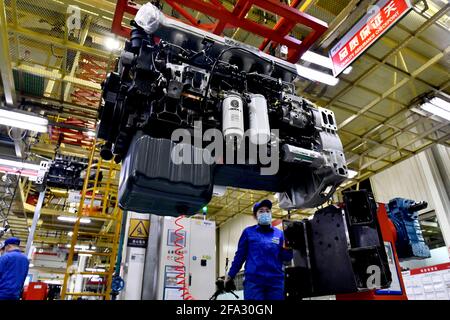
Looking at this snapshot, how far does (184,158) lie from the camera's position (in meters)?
1.75

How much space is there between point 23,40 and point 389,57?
9.20 m

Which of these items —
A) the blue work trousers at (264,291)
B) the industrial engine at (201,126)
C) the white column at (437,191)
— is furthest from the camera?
the white column at (437,191)

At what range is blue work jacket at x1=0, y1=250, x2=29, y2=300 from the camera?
16.2 ft

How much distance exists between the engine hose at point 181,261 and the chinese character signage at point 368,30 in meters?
3.77

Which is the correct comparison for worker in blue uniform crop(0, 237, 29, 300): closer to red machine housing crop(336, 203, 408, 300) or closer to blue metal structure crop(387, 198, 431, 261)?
red machine housing crop(336, 203, 408, 300)

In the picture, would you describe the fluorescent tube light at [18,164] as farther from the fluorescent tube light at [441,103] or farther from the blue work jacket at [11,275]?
the fluorescent tube light at [441,103]

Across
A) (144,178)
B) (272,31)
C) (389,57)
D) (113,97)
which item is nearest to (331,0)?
(389,57)

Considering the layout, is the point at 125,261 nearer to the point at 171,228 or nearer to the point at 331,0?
the point at 171,228

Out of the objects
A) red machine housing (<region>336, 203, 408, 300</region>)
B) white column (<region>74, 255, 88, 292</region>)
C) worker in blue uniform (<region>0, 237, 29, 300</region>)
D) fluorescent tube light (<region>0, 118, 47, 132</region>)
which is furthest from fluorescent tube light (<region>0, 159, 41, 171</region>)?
white column (<region>74, 255, 88, 292</region>)

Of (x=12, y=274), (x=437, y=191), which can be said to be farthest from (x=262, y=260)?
(x=437, y=191)

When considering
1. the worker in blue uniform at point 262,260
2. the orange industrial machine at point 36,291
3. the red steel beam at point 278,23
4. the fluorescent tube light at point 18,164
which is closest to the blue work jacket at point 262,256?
the worker in blue uniform at point 262,260

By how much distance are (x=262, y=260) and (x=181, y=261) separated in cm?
225

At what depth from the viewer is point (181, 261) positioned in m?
4.94

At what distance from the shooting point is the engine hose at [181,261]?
15.7 ft
